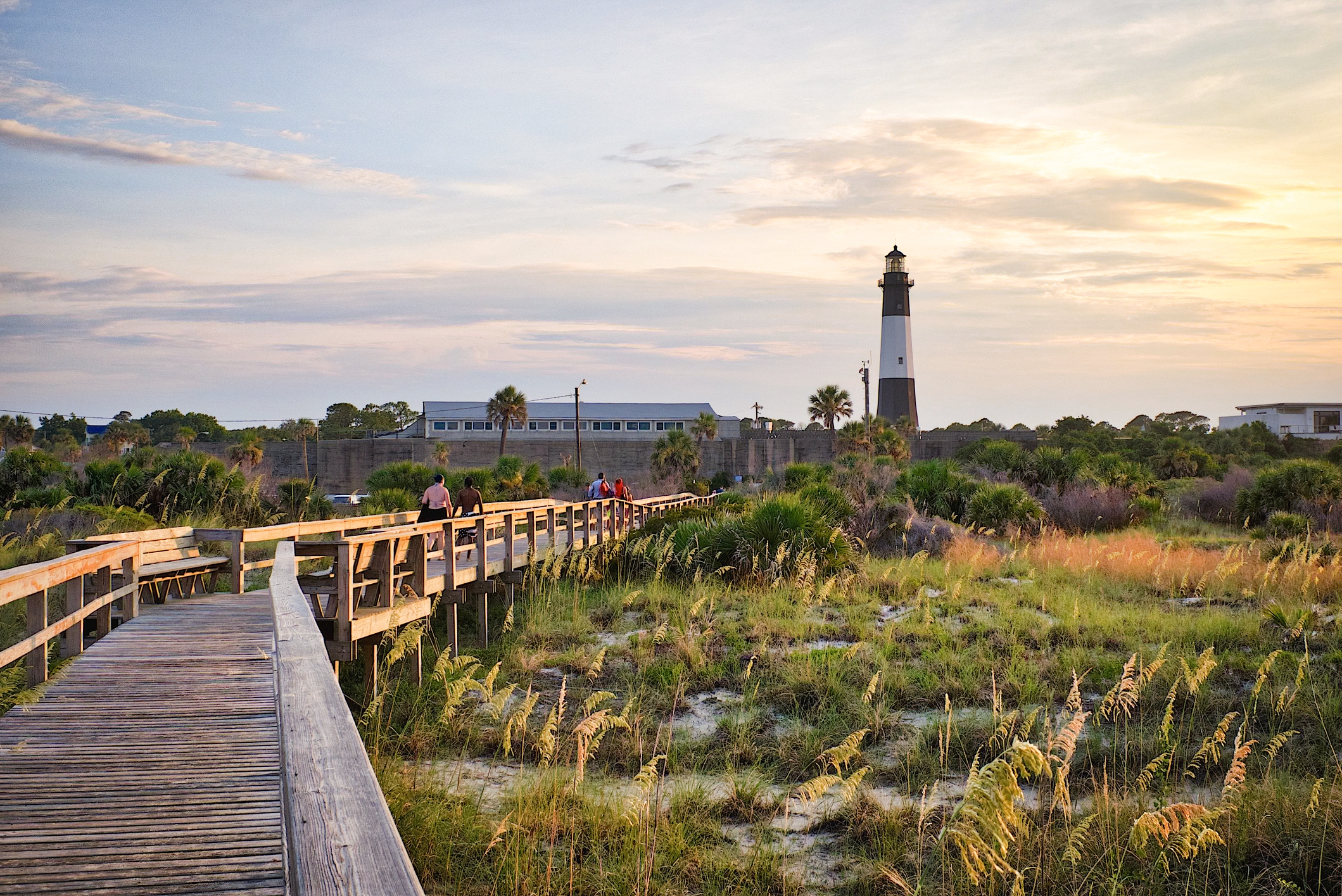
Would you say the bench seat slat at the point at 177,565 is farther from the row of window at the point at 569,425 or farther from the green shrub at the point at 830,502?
the row of window at the point at 569,425

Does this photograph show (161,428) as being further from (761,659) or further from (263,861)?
(263,861)

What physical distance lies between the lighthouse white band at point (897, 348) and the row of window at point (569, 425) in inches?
651

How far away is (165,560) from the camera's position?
32.6 ft

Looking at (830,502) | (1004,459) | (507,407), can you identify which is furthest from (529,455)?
(830,502)

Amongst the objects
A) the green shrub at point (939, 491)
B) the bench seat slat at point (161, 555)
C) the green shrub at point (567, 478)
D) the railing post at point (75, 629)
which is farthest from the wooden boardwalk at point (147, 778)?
the green shrub at point (567, 478)

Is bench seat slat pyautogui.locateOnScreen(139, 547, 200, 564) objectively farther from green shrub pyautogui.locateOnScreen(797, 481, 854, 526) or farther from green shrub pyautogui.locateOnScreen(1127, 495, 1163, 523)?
green shrub pyautogui.locateOnScreen(1127, 495, 1163, 523)

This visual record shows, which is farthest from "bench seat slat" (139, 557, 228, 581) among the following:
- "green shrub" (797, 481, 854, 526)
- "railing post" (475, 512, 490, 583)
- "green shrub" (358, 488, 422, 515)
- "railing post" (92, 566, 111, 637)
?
"green shrub" (358, 488, 422, 515)

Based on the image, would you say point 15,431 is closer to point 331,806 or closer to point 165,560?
point 165,560

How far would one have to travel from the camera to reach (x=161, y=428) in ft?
269

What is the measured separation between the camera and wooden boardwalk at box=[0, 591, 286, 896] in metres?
3.24

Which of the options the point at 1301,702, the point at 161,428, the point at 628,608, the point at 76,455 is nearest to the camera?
the point at 1301,702

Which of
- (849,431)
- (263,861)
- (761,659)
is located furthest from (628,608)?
(849,431)

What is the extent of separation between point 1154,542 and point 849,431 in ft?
89.5

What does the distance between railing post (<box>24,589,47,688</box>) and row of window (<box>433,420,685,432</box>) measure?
6705cm
